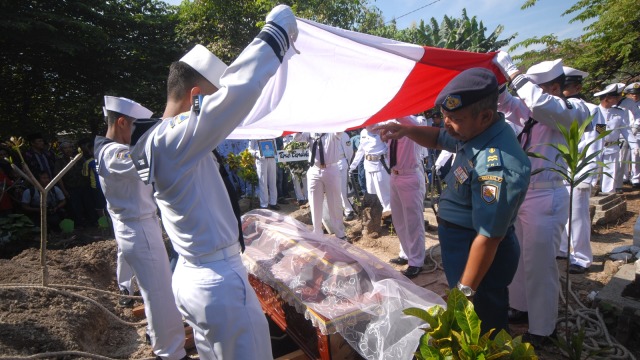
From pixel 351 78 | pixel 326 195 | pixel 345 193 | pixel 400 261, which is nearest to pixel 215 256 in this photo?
pixel 351 78

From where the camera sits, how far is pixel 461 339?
145cm

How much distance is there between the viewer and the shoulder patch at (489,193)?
1.71 m

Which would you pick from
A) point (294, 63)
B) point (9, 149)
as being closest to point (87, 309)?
point (294, 63)

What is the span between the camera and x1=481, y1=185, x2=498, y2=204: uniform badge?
1.71 m

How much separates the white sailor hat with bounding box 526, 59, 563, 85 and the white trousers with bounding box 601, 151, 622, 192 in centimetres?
502

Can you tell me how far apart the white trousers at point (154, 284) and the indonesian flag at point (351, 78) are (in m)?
1.27

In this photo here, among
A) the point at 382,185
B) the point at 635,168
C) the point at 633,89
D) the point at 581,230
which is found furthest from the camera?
the point at 635,168

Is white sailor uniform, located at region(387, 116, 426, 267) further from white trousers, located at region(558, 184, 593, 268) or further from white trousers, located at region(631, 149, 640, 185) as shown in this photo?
white trousers, located at region(631, 149, 640, 185)

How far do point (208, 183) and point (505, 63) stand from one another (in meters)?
2.16

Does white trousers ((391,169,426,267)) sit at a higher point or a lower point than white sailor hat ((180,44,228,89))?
lower

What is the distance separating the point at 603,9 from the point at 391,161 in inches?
292

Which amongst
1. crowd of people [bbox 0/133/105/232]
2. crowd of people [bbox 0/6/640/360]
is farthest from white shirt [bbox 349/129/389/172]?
crowd of people [bbox 0/133/105/232]

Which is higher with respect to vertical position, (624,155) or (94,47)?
(94,47)

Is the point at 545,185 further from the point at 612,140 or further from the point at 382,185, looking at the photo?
the point at 612,140
